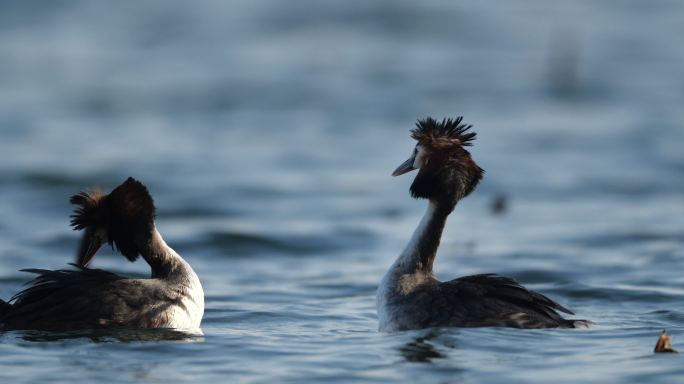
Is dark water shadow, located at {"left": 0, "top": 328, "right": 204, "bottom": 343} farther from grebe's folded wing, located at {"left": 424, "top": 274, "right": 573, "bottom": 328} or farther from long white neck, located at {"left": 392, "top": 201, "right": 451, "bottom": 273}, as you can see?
grebe's folded wing, located at {"left": 424, "top": 274, "right": 573, "bottom": 328}

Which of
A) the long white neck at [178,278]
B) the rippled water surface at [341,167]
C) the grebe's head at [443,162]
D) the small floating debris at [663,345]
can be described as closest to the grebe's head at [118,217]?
the long white neck at [178,278]

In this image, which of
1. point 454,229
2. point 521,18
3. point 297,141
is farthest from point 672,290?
point 521,18

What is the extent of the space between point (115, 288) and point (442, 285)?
2.79 metres

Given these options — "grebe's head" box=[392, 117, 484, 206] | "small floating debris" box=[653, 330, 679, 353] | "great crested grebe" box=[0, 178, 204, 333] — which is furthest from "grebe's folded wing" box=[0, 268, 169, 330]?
"small floating debris" box=[653, 330, 679, 353]

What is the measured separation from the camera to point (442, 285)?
11.0 m

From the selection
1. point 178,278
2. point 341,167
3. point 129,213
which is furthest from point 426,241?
point 341,167

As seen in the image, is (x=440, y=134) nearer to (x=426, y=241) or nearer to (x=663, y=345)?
(x=426, y=241)

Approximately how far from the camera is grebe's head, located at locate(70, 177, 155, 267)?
38.1ft

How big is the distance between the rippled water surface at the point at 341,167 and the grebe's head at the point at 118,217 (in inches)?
44.6

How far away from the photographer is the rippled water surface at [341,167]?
10445 mm

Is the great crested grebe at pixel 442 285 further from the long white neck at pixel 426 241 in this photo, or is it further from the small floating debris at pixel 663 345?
the small floating debris at pixel 663 345

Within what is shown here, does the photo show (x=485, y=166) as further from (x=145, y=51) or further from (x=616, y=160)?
(x=145, y=51)

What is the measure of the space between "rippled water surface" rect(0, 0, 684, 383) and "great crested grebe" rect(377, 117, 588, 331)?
15 cm

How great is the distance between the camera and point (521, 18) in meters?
39.8
